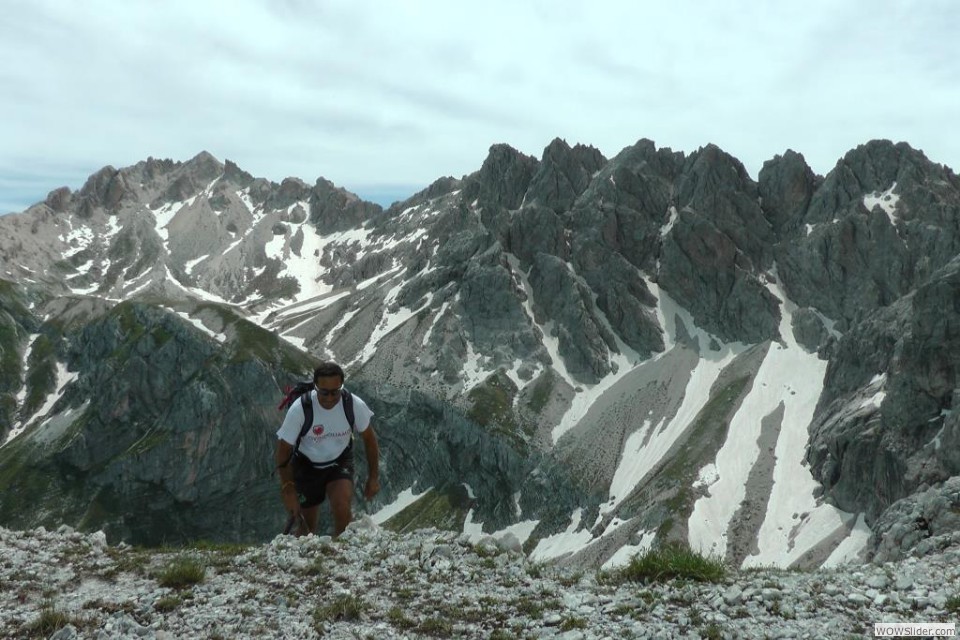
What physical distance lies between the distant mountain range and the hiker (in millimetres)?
97198

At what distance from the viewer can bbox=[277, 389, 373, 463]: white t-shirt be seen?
48.7 feet

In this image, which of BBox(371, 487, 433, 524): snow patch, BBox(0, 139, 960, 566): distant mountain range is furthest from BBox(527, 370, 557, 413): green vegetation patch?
BBox(371, 487, 433, 524): snow patch

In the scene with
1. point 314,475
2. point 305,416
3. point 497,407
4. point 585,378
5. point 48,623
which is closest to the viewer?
point 48,623

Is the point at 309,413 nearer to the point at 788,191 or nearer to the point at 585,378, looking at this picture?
the point at 585,378

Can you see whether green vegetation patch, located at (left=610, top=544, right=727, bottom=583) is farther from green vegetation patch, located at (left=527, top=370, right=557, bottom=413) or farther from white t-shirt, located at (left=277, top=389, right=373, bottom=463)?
green vegetation patch, located at (left=527, top=370, right=557, bottom=413)

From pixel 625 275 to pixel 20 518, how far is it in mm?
157821

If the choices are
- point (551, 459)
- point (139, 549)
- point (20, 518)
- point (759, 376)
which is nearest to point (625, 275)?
point (759, 376)

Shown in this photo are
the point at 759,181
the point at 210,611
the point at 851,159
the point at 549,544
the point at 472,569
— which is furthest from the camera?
the point at 759,181

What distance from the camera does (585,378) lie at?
16375cm

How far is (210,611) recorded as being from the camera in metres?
10.9

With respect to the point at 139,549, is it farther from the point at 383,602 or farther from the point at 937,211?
the point at 937,211

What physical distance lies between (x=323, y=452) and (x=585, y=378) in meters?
152

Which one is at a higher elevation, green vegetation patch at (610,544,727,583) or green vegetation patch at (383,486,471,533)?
green vegetation patch at (610,544,727,583)

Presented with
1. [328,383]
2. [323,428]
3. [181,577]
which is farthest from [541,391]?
[181,577]
